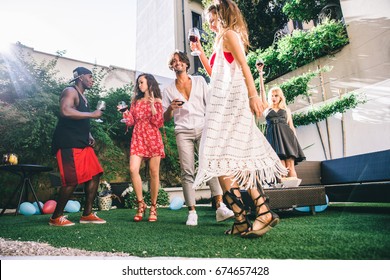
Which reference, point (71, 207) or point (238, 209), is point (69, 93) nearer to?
point (238, 209)

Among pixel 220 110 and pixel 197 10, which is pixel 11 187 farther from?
pixel 197 10

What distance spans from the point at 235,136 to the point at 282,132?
2.02 metres

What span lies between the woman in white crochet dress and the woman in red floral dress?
46.9 inches

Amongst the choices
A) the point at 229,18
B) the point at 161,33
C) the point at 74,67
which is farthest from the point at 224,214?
the point at 161,33

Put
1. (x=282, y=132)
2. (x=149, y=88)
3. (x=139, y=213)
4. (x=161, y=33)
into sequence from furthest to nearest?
(x=161, y=33) → (x=282, y=132) → (x=149, y=88) → (x=139, y=213)

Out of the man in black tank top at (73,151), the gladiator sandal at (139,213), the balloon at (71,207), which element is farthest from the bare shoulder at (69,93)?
the balloon at (71,207)

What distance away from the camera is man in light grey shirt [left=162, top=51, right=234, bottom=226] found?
2.21 metres

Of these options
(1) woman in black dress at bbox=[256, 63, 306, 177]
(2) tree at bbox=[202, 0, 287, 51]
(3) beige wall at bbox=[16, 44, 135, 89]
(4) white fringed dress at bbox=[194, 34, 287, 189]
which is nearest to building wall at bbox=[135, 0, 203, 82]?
(3) beige wall at bbox=[16, 44, 135, 89]

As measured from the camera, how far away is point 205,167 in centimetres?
137

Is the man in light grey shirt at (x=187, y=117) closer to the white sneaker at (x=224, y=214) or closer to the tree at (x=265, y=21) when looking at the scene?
the white sneaker at (x=224, y=214)

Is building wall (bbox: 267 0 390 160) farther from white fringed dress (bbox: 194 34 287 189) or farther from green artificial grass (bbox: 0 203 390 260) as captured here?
white fringed dress (bbox: 194 34 287 189)

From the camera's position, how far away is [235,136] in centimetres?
141

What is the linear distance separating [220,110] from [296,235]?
82 centimetres
